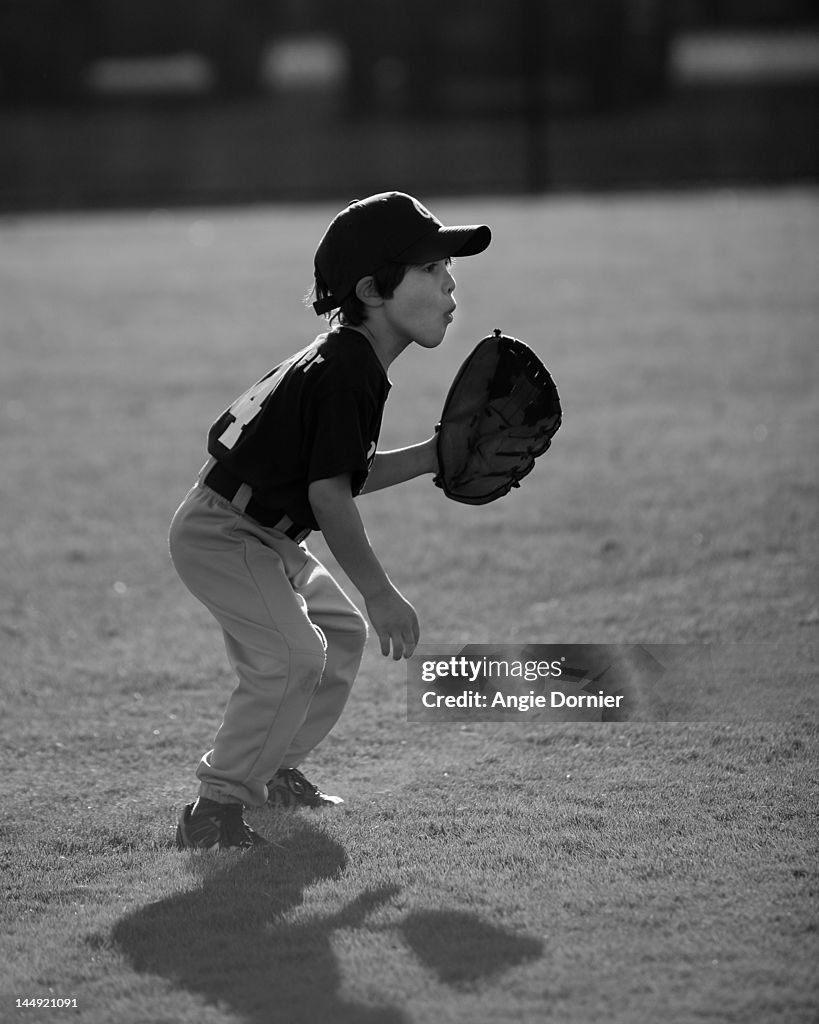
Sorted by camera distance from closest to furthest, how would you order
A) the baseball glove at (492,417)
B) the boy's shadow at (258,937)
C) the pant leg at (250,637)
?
the boy's shadow at (258,937) → the pant leg at (250,637) → the baseball glove at (492,417)

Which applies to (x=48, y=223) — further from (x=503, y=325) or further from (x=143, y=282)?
(x=503, y=325)

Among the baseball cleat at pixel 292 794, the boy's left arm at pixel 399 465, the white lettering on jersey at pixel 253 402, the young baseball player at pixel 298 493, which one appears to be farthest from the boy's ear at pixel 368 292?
the baseball cleat at pixel 292 794

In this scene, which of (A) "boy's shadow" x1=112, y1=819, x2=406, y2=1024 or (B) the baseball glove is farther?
(B) the baseball glove

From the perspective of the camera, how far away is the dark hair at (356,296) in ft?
10.6

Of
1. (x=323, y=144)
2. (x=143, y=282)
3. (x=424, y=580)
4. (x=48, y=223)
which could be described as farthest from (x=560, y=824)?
(x=323, y=144)

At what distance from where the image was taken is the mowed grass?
267cm

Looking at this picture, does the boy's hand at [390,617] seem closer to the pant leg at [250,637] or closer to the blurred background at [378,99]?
the pant leg at [250,637]

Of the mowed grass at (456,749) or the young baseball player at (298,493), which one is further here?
the young baseball player at (298,493)

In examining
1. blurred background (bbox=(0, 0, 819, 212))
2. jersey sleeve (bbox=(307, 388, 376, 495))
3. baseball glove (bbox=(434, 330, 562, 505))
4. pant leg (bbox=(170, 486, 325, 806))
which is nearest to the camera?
jersey sleeve (bbox=(307, 388, 376, 495))

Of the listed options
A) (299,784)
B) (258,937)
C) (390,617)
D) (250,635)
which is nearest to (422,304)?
(390,617)

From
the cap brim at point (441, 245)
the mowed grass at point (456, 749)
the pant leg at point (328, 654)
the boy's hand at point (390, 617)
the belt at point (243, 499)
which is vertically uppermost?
the cap brim at point (441, 245)

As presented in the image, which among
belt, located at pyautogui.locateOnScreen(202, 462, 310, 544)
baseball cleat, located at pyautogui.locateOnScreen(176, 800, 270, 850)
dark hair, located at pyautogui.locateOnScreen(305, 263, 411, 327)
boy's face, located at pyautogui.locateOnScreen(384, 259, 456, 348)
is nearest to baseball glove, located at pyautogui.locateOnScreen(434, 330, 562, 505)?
boy's face, located at pyautogui.locateOnScreen(384, 259, 456, 348)

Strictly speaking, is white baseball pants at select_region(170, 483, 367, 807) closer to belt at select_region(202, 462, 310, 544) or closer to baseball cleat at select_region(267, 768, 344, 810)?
belt at select_region(202, 462, 310, 544)

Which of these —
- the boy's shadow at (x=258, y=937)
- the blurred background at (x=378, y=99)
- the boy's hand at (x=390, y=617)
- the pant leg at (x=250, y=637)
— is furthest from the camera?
the blurred background at (x=378, y=99)
